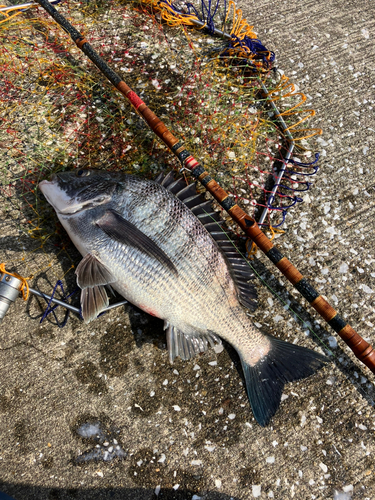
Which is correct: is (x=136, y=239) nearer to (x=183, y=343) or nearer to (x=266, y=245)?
(x=183, y=343)

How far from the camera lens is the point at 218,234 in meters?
2.59

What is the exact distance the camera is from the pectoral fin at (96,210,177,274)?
7.72 feet

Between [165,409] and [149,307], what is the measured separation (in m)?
0.78

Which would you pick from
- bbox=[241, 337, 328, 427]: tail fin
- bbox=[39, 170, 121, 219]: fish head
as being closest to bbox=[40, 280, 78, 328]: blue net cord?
bbox=[39, 170, 121, 219]: fish head

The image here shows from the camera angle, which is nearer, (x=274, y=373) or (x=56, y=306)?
(x=274, y=373)

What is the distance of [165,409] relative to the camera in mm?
2484

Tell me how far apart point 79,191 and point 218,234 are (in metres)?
1.08

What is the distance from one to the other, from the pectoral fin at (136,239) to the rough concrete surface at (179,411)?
1.88 ft

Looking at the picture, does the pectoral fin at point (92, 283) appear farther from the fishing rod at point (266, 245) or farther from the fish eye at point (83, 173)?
the fishing rod at point (266, 245)

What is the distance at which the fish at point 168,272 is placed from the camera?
237cm

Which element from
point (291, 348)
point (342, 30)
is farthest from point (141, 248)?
point (342, 30)

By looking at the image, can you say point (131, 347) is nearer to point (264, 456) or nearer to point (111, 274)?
point (111, 274)

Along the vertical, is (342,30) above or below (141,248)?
above

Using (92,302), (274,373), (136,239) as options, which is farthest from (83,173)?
(274,373)
